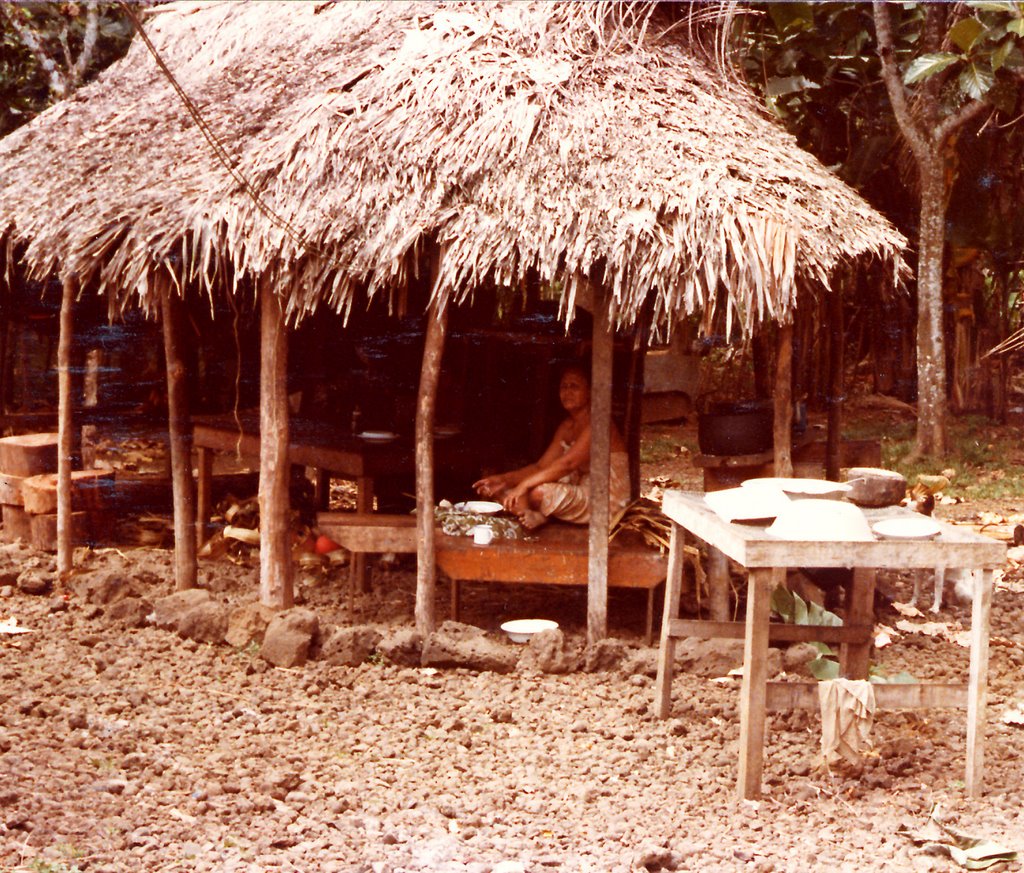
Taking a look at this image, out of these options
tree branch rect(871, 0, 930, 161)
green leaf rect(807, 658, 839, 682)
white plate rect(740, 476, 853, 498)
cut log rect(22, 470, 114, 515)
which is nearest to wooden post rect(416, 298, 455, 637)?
green leaf rect(807, 658, 839, 682)

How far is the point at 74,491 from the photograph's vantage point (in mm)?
8312

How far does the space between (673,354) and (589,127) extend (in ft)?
28.9

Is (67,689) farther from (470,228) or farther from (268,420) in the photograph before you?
(470,228)

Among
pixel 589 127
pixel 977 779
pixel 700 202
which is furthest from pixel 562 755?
pixel 589 127

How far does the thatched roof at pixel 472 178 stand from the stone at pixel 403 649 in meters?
1.65

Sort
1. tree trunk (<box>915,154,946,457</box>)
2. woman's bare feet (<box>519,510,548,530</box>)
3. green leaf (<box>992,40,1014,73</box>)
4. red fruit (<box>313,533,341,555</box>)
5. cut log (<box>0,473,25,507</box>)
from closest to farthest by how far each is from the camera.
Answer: woman's bare feet (<box>519,510,548,530</box>) → red fruit (<box>313,533,341,555</box>) → cut log (<box>0,473,25,507</box>) → green leaf (<box>992,40,1014,73</box>) → tree trunk (<box>915,154,946,457</box>)

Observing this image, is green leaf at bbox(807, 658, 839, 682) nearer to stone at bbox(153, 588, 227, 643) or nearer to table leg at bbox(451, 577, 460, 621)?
table leg at bbox(451, 577, 460, 621)

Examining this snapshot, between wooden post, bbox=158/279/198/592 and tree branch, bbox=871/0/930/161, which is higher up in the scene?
tree branch, bbox=871/0/930/161

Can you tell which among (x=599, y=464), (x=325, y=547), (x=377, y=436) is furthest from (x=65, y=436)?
(x=599, y=464)

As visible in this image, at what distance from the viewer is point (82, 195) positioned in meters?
6.93

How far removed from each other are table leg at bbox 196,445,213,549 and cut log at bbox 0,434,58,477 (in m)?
1.01

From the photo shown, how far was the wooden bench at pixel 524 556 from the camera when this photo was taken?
6.43 m

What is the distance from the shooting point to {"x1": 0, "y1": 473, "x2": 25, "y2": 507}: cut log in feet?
27.5

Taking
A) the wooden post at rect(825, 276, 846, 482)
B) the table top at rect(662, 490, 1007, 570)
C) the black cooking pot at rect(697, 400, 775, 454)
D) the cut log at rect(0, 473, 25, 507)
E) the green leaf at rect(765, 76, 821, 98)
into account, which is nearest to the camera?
the table top at rect(662, 490, 1007, 570)
